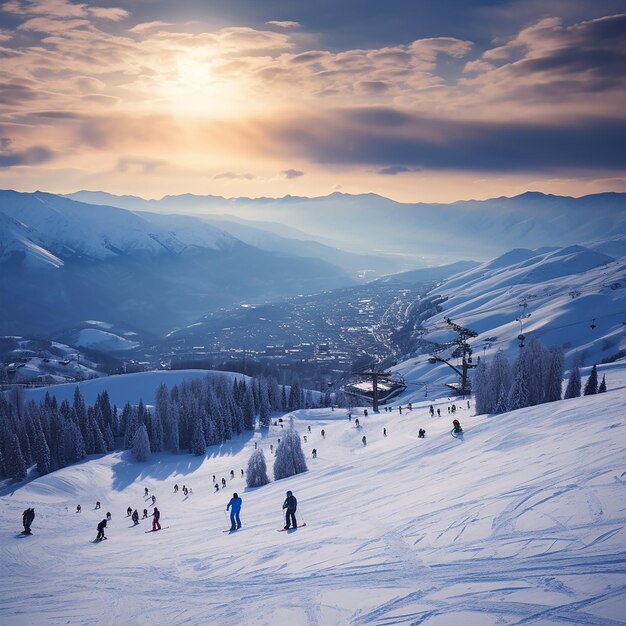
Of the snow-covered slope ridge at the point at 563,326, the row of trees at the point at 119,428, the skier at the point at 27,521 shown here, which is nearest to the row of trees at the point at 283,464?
the skier at the point at 27,521

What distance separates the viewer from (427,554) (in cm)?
1289

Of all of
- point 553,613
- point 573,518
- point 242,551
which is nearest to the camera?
point 553,613

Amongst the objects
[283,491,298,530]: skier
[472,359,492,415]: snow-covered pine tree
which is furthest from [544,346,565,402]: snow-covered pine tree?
[283,491,298,530]: skier

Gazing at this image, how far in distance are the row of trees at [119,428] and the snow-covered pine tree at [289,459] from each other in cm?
3118

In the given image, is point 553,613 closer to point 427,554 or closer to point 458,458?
point 427,554

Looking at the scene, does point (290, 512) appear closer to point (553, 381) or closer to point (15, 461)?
point (553, 381)

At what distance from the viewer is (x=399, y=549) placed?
44.8 feet

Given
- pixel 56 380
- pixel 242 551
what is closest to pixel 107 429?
pixel 242 551

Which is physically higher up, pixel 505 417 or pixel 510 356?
pixel 505 417

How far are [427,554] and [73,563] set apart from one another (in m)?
14.1

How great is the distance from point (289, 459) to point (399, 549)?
26.2 metres

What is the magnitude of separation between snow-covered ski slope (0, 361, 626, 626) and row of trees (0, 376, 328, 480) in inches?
1542

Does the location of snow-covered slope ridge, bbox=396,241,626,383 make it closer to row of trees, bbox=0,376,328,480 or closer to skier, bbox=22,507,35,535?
row of trees, bbox=0,376,328,480

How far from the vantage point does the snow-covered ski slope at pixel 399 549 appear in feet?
33.9
